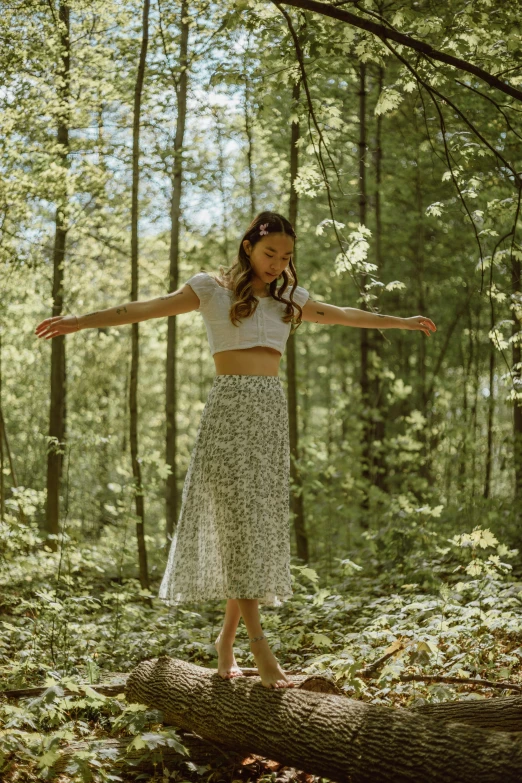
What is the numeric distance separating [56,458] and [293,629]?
5153 millimetres

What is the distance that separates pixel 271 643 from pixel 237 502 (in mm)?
2332

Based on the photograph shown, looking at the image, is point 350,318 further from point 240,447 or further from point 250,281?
point 240,447

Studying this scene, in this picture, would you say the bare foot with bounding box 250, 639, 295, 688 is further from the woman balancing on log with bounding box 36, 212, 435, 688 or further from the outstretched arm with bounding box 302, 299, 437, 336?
the outstretched arm with bounding box 302, 299, 437, 336

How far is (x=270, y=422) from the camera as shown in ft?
12.7

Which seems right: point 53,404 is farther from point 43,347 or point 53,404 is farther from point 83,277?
point 43,347

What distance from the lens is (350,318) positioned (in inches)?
169

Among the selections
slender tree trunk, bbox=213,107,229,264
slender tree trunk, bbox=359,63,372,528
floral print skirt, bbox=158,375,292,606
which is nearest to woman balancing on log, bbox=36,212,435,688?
floral print skirt, bbox=158,375,292,606

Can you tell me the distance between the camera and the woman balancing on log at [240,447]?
3719 mm

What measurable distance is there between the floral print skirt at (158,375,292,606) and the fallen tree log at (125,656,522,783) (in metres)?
0.49

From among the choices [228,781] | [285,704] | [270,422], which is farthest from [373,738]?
[270,422]

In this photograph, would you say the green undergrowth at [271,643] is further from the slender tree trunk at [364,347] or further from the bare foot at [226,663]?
the slender tree trunk at [364,347]

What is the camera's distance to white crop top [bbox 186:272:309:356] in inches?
152

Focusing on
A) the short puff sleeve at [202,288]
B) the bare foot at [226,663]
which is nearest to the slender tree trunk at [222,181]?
the short puff sleeve at [202,288]

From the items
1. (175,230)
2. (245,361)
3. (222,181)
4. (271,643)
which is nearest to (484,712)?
(245,361)
